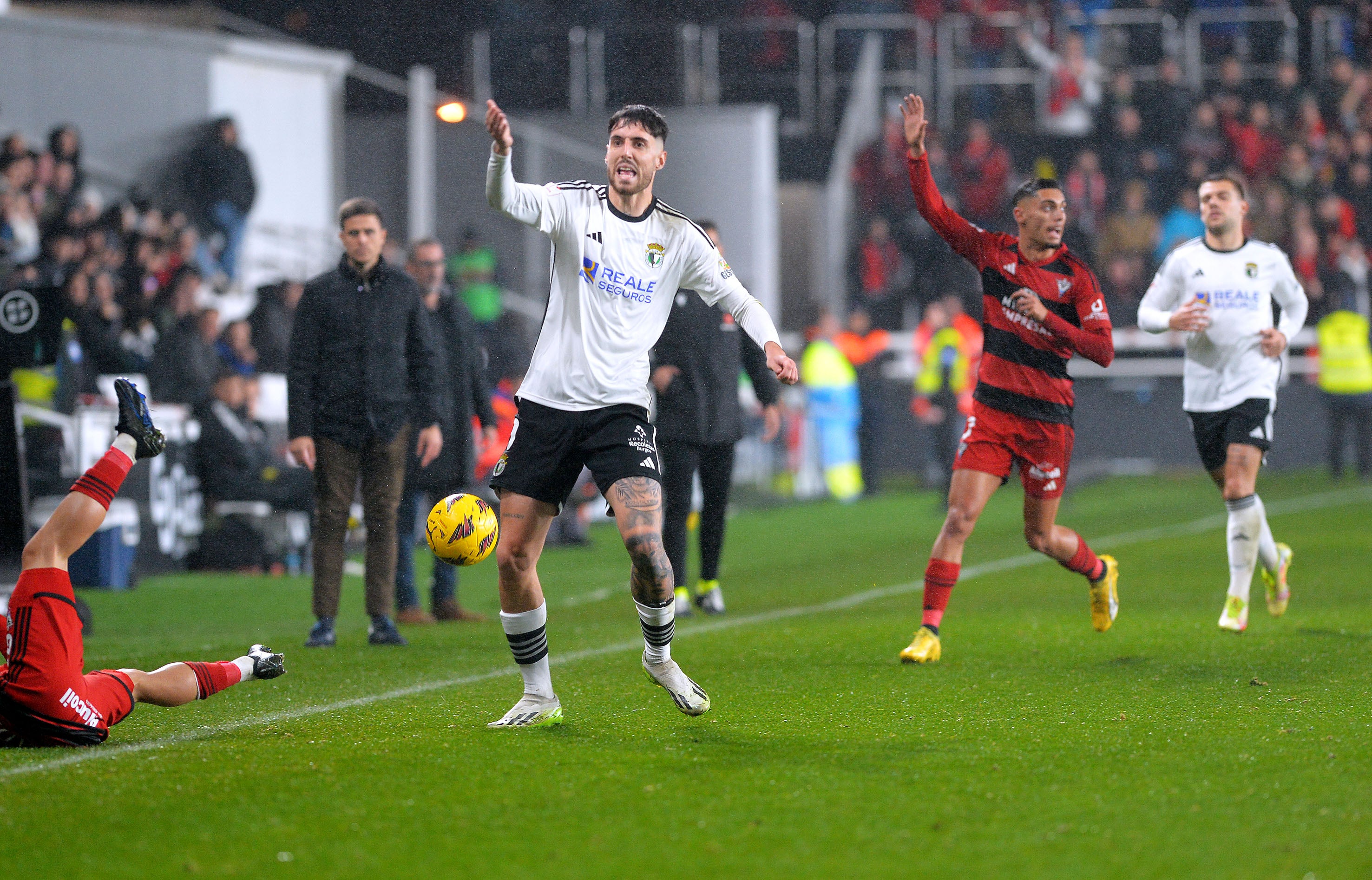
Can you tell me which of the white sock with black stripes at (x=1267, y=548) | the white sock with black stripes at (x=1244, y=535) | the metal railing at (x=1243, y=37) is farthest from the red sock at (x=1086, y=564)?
the metal railing at (x=1243, y=37)

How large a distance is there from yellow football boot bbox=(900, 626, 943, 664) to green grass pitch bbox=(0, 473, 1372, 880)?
6 centimetres

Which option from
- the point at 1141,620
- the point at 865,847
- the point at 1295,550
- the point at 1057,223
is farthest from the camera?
the point at 1295,550

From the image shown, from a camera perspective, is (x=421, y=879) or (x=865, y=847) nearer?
(x=421, y=879)

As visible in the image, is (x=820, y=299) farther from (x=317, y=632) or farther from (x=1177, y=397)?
(x=317, y=632)

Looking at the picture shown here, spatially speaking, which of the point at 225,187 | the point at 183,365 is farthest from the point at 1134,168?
the point at 183,365

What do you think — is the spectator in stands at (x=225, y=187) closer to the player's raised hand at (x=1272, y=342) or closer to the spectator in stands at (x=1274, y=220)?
the player's raised hand at (x=1272, y=342)

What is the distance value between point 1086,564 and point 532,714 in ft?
10.4

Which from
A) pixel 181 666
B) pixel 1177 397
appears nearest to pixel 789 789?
pixel 181 666

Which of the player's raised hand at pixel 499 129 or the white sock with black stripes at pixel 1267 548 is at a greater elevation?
the player's raised hand at pixel 499 129

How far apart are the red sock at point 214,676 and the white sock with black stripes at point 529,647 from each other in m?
0.95

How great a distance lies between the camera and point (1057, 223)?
23.8 ft

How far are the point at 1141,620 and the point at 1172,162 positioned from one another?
1791 centimetres

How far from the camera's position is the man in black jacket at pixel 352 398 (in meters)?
8.26

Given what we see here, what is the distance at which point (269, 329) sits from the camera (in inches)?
605
